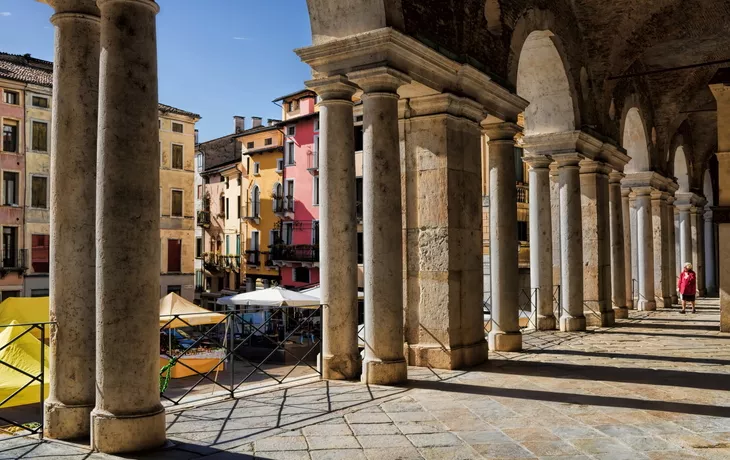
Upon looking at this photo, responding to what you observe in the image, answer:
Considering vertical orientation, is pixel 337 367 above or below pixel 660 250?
below

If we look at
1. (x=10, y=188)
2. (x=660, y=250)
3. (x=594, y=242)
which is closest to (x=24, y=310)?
(x=10, y=188)

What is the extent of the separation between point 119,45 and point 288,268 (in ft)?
111

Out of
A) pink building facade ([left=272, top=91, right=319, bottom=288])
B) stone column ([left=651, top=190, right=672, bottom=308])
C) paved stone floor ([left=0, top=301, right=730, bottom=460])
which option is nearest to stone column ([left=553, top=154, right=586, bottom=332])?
paved stone floor ([left=0, top=301, right=730, bottom=460])

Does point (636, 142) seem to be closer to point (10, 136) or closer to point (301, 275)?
point (301, 275)

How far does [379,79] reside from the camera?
7902 millimetres

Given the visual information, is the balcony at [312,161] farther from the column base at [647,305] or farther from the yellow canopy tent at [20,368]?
the yellow canopy tent at [20,368]

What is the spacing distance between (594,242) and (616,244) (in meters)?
1.67

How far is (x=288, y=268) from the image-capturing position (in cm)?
3872

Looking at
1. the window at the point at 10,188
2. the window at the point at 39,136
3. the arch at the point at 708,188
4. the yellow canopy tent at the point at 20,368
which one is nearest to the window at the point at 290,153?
the window at the point at 39,136

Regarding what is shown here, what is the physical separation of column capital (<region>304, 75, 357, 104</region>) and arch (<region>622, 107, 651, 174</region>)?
12.0 metres

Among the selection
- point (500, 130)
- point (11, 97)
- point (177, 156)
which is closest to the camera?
point (500, 130)

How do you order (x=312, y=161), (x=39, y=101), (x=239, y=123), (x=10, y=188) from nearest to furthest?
(x=10, y=188) → (x=39, y=101) → (x=312, y=161) → (x=239, y=123)

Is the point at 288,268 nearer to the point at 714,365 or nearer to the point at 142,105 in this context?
the point at 714,365

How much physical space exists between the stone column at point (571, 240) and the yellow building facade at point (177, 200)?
2365 centimetres
